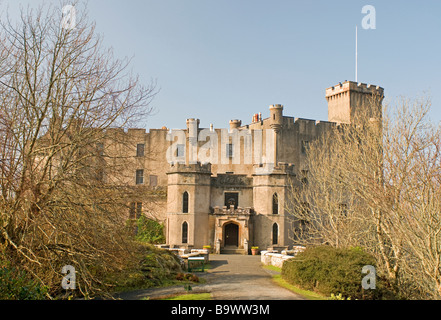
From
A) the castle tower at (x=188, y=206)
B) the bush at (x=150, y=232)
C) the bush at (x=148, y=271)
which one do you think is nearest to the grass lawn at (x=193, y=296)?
the bush at (x=148, y=271)

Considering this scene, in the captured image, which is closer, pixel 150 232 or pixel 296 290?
pixel 296 290

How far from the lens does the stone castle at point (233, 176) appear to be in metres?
34.4

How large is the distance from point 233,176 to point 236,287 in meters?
21.2

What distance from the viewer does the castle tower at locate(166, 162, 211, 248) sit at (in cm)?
3406

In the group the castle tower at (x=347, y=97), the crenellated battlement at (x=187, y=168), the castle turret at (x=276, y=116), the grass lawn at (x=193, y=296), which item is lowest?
the grass lawn at (x=193, y=296)

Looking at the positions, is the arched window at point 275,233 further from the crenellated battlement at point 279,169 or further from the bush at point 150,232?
the bush at point 150,232

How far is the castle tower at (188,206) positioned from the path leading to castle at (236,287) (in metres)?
10.8

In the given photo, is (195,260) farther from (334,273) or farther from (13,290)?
(13,290)

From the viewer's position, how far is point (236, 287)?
53.6ft

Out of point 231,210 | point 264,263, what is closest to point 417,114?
point 264,263

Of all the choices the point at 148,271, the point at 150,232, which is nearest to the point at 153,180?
the point at 150,232
